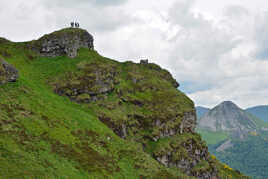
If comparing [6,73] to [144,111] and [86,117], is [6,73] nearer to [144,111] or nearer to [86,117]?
[86,117]

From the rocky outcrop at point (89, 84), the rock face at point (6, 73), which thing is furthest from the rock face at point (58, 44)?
the rock face at point (6, 73)

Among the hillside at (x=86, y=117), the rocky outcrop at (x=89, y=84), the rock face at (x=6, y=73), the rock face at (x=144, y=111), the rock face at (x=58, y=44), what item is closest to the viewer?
the hillside at (x=86, y=117)

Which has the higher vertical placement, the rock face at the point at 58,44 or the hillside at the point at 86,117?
the rock face at the point at 58,44

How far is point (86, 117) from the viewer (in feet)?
211

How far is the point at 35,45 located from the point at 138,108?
49.7 m

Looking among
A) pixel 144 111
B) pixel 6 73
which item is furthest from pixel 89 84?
pixel 6 73

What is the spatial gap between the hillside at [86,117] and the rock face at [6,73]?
0.26 metres

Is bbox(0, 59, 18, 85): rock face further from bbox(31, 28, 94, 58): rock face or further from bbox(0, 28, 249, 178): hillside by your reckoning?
bbox(31, 28, 94, 58): rock face

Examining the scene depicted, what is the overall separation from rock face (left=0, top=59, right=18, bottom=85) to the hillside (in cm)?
26

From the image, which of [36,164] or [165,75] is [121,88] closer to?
[165,75]

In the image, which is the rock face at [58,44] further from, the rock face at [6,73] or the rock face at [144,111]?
the rock face at [6,73]

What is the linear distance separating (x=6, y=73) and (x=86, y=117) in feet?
78.2

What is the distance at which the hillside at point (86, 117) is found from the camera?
4203 centimetres

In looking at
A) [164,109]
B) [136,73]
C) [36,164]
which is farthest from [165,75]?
[36,164]
